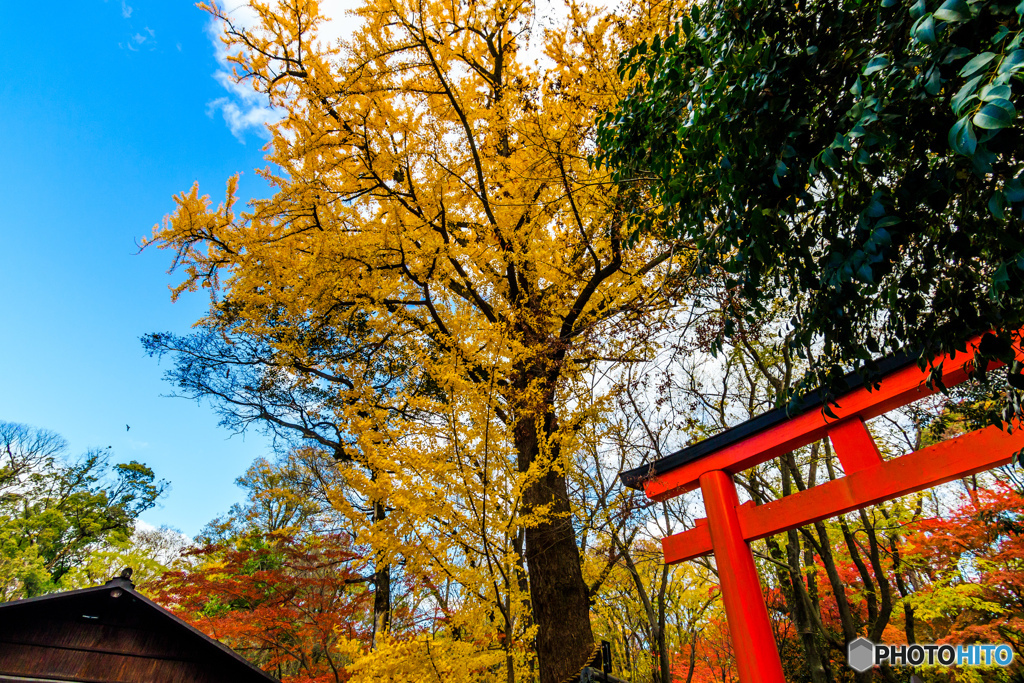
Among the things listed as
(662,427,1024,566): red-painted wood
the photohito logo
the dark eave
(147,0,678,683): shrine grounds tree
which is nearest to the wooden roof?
(147,0,678,683): shrine grounds tree

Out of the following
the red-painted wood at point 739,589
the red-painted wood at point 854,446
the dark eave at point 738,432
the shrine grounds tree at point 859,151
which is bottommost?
the red-painted wood at point 739,589

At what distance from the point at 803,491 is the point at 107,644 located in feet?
20.5

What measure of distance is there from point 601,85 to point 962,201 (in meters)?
3.97

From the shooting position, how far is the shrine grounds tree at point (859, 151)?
4.63 ft

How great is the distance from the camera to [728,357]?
22.8ft

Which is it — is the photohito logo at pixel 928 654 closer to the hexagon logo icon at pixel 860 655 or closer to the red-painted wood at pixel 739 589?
the hexagon logo icon at pixel 860 655

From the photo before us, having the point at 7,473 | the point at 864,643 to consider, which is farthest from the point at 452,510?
the point at 7,473

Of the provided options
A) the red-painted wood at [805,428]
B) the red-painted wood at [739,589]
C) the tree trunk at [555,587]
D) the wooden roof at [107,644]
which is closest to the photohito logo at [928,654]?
the red-painted wood at [739,589]

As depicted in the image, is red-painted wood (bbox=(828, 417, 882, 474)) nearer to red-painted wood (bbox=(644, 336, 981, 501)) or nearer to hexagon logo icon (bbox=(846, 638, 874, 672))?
red-painted wood (bbox=(644, 336, 981, 501))

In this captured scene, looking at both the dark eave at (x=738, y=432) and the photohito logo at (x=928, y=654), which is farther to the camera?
the photohito logo at (x=928, y=654)

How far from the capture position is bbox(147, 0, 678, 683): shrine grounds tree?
3.97 m

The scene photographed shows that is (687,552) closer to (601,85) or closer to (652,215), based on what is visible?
(652,215)

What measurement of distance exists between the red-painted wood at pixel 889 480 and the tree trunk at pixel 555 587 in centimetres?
158

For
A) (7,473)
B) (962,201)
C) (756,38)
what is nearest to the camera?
(962,201)
